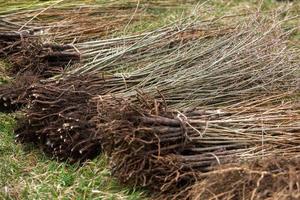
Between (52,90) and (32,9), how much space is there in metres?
1.59

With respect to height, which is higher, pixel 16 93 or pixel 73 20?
pixel 73 20

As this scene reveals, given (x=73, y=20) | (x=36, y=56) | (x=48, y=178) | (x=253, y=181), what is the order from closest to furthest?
(x=253, y=181) → (x=48, y=178) → (x=36, y=56) → (x=73, y=20)

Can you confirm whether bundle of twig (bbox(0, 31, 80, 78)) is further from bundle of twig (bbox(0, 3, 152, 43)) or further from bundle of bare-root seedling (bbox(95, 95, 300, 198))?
bundle of bare-root seedling (bbox(95, 95, 300, 198))

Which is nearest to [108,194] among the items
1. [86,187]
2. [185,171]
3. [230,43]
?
[86,187]

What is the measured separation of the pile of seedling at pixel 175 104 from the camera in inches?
122

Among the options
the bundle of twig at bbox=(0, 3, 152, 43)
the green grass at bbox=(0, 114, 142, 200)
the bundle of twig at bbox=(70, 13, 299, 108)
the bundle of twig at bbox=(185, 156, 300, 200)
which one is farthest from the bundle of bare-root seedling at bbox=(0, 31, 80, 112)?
the bundle of twig at bbox=(185, 156, 300, 200)

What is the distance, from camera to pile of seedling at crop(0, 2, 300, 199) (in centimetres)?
311

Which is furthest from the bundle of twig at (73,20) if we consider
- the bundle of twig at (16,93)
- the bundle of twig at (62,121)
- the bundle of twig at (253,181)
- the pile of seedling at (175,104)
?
the bundle of twig at (253,181)

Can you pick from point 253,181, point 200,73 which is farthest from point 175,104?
point 253,181

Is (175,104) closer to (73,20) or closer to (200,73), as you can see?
(200,73)

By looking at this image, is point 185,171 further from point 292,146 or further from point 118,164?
point 292,146

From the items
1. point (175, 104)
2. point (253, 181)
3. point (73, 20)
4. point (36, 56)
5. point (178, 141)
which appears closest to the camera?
point (253, 181)

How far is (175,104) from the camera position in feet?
12.5

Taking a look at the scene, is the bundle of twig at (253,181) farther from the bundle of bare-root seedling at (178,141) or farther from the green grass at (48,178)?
the green grass at (48,178)
